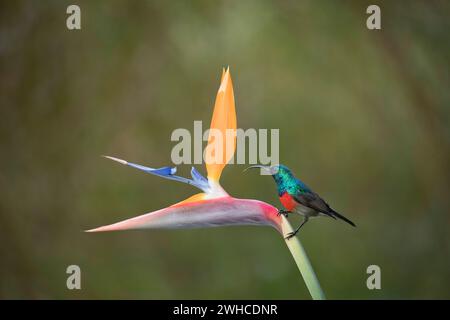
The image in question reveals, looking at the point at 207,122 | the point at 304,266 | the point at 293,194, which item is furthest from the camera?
the point at 207,122

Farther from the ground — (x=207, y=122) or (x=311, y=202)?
(x=207, y=122)

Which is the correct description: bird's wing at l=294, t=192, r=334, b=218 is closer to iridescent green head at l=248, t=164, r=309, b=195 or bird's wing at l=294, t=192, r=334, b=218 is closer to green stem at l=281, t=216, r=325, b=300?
iridescent green head at l=248, t=164, r=309, b=195

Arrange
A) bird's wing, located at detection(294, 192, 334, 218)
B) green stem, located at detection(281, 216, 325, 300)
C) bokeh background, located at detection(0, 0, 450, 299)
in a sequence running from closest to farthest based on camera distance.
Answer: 1. green stem, located at detection(281, 216, 325, 300)
2. bird's wing, located at detection(294, 192, 334, 218)
3. bokeh background, located at detection(0, 0, 450, 299)

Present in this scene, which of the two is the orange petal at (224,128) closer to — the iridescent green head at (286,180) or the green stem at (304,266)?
the iridescent green head at (286,180)

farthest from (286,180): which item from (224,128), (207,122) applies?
(207,122)

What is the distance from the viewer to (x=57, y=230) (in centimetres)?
188

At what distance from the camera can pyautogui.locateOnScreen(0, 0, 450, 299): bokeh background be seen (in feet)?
6.17

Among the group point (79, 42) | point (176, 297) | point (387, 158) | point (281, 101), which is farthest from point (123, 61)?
point (387, 158)

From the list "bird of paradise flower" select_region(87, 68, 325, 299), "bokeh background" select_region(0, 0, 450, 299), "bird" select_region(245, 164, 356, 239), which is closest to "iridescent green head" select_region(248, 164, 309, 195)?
"bird" select_region(245, 164, 356, 239)

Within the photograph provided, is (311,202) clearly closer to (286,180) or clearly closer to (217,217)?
(286,180)

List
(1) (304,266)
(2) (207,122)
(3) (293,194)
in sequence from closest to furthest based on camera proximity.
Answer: (1) (304,266), (3) (293,194), (2) (207,122)

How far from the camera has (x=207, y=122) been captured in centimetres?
190

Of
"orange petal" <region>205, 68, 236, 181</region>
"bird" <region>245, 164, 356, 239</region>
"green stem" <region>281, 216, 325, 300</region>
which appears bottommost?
"green stem" <region>281, 216, 325, 300</region>

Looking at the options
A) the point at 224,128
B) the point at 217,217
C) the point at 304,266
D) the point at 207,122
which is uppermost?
the point at 207,122
